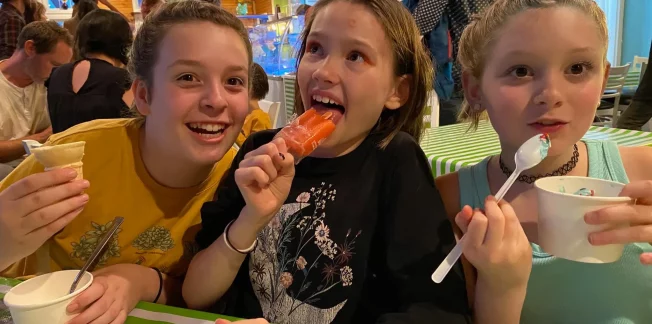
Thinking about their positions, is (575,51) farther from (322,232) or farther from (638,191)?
(322,232)

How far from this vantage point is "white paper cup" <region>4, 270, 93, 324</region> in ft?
2.99

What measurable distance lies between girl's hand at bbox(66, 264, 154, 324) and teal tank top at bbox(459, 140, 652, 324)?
99 cm

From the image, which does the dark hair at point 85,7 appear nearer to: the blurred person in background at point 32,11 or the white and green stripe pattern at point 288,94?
the blurred person in background at point 32,11

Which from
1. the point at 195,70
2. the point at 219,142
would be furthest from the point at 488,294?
the point at 195,70

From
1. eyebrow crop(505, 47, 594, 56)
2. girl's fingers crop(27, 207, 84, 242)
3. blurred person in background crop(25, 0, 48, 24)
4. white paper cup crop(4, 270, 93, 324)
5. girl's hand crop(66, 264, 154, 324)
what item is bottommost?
girl's hand crop(66, 264, 154, 324)

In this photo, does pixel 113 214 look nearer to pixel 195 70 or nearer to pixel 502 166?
pixel 195 70

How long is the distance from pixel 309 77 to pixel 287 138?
0.25m

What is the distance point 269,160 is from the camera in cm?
111

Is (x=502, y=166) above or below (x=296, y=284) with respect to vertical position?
Answer: above

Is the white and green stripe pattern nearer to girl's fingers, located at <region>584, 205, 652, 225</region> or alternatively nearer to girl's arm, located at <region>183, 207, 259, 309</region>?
girl's arm, located at <region>183, 207, 259, 309</region>

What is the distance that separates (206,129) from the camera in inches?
57.9

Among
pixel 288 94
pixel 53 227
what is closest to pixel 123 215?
pixel 53 227

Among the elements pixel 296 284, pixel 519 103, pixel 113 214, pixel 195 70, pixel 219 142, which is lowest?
pixel 296 284

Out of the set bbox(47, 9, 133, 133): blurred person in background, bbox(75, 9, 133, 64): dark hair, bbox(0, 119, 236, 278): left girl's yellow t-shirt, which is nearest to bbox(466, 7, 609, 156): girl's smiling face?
bbox(0, 119, 236, 278): left girl's yellow t-shirt
